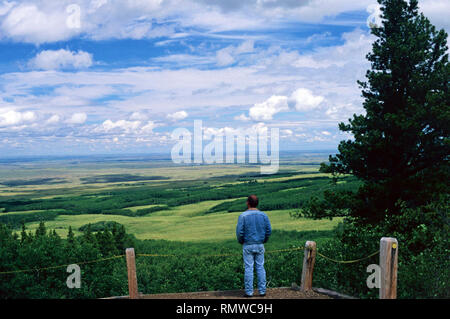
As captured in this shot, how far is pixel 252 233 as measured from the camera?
33.4 ft

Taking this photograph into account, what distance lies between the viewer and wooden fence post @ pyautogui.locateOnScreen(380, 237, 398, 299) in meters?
8.86

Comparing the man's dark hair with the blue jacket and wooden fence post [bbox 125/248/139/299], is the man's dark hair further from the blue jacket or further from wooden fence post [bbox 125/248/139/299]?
wooden fence post [bbox 125/248/139/299]

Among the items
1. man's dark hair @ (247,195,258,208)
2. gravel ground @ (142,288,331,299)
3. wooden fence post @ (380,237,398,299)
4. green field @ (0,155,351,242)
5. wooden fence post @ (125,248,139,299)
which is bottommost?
green field @ (0,155,351,242)

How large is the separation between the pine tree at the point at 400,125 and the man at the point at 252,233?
12651 millimetres

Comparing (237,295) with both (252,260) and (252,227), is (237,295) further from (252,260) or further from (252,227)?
(252,227)

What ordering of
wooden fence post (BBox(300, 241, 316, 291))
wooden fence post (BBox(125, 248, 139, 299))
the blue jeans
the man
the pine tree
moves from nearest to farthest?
the man, the blue jeans, wooden fence post (BBox(125, 248, 139, 299)), wooden fence post (BBox(300, 241, 316, 291)), the pine tree

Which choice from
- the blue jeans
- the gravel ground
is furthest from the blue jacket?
the gravel ground

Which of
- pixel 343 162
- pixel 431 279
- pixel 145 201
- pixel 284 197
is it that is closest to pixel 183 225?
pixel 284 197

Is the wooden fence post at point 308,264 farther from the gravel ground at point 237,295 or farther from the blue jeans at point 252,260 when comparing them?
the blue jeans at point 252,260

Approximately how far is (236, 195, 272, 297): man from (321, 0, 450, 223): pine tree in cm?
1265

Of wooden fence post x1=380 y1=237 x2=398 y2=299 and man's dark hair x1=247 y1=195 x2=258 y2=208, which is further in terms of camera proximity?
man's dark hair x1=247 y1=195 x2=258 y2=208

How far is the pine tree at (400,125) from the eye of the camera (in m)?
20.6
